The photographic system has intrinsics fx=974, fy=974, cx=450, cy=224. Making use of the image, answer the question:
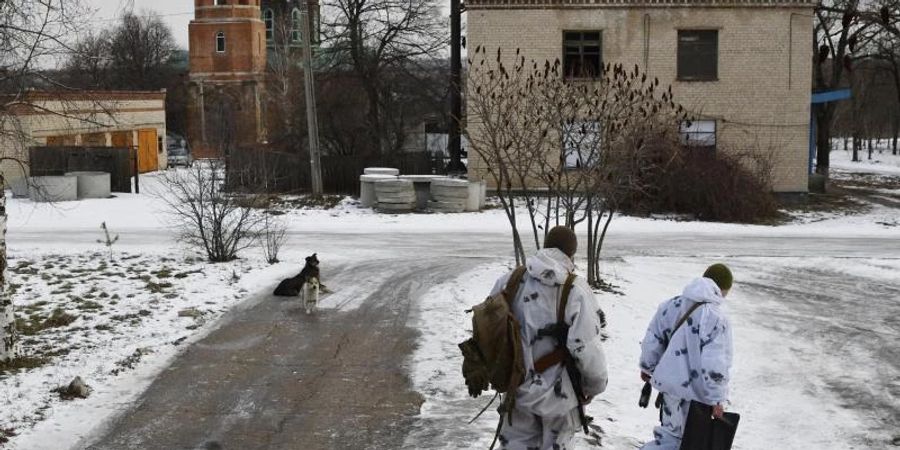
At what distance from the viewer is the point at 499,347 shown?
528 cm

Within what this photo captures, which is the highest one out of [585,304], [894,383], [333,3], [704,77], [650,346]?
[333,3]

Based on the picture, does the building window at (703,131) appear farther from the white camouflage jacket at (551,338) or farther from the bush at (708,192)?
the white camouflage jacket at (551,338)

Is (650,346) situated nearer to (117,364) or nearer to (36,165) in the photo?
(117,364)

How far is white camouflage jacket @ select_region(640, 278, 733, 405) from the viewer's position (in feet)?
19.1

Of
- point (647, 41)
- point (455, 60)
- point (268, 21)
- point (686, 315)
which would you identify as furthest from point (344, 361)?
point (268, 21)

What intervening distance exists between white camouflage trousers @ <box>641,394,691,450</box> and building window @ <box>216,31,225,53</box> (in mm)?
64176

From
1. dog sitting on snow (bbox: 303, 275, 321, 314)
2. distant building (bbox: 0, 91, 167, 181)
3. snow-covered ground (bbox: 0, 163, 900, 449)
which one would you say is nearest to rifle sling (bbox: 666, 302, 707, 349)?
snow-covered ground (bbox: 0, 163, 900, 449)

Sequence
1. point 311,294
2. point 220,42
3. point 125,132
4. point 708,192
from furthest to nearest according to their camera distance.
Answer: point 220,42 < point 125,132 < point 708,192 < point 311,294

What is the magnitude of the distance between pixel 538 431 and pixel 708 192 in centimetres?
2067

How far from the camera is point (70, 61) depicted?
1065 centimetres

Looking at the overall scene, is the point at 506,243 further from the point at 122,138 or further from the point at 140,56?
the point at 140,56

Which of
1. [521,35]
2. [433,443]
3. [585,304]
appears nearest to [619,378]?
[433,443]

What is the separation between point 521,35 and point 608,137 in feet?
54.4

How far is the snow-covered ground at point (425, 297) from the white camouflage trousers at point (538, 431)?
193cm
